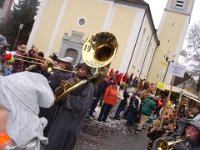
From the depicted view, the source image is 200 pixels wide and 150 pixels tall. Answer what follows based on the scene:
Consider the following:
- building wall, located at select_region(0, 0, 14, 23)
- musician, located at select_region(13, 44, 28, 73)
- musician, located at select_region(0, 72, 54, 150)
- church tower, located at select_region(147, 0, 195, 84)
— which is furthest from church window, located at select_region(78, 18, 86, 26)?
musician, located at select_region(0, 72, 54, 150)

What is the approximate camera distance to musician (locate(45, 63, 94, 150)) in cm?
597

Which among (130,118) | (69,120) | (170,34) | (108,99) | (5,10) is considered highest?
(170,34)

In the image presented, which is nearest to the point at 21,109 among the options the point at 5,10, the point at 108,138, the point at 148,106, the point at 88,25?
the point at 108,138

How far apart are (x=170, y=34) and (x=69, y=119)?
136ft

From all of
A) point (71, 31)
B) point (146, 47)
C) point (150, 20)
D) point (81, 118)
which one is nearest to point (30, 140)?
point (81, 118)

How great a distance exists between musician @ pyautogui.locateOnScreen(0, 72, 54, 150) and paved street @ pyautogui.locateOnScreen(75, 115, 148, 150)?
6617mm

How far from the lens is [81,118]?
613 cm

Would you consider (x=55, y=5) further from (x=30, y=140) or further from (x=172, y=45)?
(x=30, y=140)

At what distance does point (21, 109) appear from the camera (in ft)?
7.04

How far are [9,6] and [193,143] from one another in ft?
171

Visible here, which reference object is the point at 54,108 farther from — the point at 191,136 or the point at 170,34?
the point at 170,34

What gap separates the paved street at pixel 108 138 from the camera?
9.84 m

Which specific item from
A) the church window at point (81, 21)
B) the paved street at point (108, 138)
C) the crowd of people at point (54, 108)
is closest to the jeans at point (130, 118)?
the crowd of people at point (54, 108)

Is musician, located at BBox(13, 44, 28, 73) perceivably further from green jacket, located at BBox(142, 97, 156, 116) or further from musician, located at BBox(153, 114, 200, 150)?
green jacket, located at BBox(142, 97, 156, 116)
